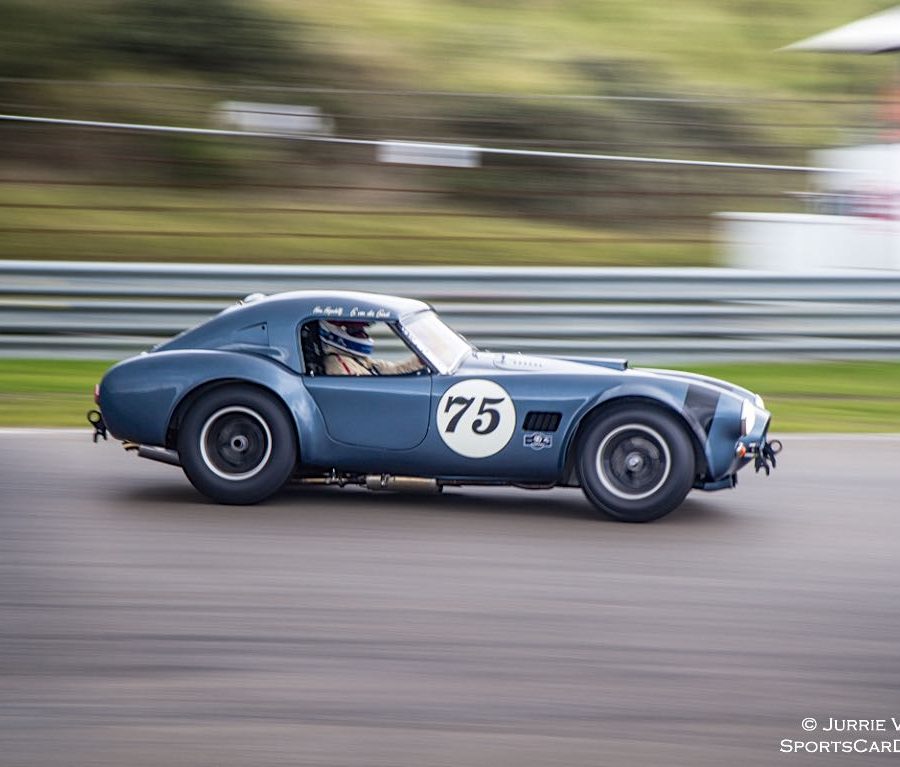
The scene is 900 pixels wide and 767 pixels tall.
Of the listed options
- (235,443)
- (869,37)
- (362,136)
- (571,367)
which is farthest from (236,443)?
(362,136)

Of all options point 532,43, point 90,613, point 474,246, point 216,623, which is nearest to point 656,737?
point 216,623

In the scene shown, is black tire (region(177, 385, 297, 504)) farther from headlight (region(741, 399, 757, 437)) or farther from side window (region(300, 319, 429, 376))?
headlight (region(741, 399, 757, 437))

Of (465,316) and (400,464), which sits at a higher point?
(465,316)

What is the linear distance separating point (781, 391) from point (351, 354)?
15.4 feet

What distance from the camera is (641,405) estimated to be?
270 inches

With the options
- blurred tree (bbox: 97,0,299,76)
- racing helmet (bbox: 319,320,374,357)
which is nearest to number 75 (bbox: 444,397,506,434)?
racing helmet (bbox: 319,320,374,357)

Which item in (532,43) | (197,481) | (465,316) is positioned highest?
(532,43)

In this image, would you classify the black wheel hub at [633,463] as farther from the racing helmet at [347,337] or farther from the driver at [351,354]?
the racing helmet at [347,337]

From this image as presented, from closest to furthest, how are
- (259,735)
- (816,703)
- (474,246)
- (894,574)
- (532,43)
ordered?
(259,735) < (816,703) < (894,574) < (474,246) < (532,43)

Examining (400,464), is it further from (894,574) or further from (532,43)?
(532,43)

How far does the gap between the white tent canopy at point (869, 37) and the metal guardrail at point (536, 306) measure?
4116 millimetres

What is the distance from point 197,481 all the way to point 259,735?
3060 millimetres

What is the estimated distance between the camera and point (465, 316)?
443 inches

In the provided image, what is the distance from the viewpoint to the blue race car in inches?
270
